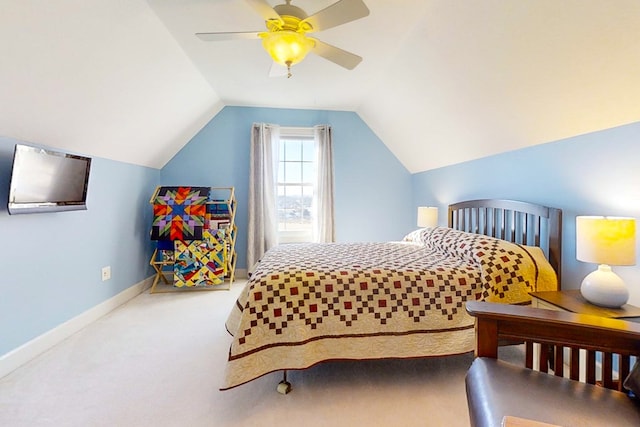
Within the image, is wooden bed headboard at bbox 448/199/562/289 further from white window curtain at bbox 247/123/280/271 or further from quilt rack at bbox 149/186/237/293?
quilt rack at bbox 149/186/237/293

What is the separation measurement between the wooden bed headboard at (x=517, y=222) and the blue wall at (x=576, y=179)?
0.22 ft

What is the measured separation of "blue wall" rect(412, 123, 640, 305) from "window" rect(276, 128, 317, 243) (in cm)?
229

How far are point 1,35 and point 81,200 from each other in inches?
48.7

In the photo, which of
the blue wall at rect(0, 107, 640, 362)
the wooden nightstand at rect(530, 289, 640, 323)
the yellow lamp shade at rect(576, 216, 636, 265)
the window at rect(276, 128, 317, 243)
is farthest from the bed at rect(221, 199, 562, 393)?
the window at rect(276, 128, 317, 243)

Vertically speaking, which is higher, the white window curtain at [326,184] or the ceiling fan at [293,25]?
the ceiling fan at [293,25]

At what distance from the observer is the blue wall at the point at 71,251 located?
6.17 feet

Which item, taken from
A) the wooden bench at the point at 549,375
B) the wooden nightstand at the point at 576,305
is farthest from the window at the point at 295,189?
the wooden bench at the point at 549,375

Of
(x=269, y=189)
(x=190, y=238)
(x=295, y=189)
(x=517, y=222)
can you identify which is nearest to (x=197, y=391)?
(x=190, y=238)

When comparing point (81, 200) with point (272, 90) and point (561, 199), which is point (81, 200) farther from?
point (561, 199)

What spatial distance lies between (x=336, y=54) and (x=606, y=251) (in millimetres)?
1856

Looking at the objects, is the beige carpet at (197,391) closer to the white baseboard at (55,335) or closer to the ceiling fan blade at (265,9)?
the white baseboard at (55,335)

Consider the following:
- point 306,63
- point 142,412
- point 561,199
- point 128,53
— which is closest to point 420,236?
point 561,199

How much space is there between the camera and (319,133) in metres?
4.12

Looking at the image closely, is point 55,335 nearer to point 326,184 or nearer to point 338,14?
point 338,14
